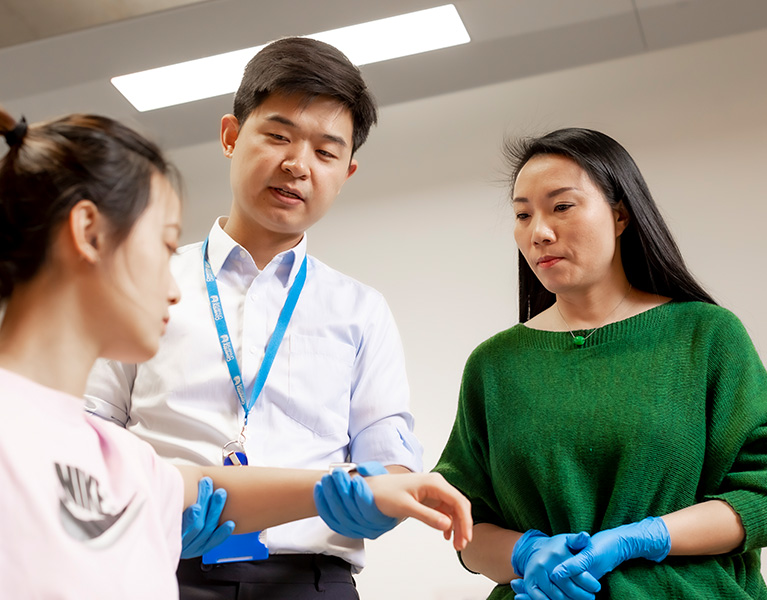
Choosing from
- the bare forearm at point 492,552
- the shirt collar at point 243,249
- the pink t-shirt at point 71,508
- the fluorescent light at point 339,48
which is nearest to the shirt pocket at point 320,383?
the shirt collar at point 243,249

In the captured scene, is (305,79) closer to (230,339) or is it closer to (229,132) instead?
(229,132)

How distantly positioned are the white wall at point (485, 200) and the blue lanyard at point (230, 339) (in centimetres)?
175

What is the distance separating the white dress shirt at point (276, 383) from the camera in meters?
1.63

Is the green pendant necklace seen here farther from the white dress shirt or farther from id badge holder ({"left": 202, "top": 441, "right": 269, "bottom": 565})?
id badge holder ({"left": 202, "top": 441, "right": 269, "bottom": 565})

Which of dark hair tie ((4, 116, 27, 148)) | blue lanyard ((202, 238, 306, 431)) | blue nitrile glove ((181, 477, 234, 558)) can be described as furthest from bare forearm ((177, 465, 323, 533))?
dark hair tie ((4, 116, 27, 148))

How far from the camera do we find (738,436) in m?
1.65

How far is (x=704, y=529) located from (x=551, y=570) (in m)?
0.29

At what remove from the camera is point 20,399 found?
98cm

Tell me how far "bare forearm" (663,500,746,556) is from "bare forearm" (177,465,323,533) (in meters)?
0.68

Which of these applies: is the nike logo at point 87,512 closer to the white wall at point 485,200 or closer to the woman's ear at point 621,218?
the woman's ear at point 621,218

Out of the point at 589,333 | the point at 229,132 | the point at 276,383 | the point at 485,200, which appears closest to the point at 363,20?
the point at 485,200

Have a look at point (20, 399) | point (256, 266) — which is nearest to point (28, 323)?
point (20, 399)

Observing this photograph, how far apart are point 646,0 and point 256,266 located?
78.0 inches

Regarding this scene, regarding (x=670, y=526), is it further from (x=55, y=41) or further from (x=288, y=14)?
(x=55, y=41)
